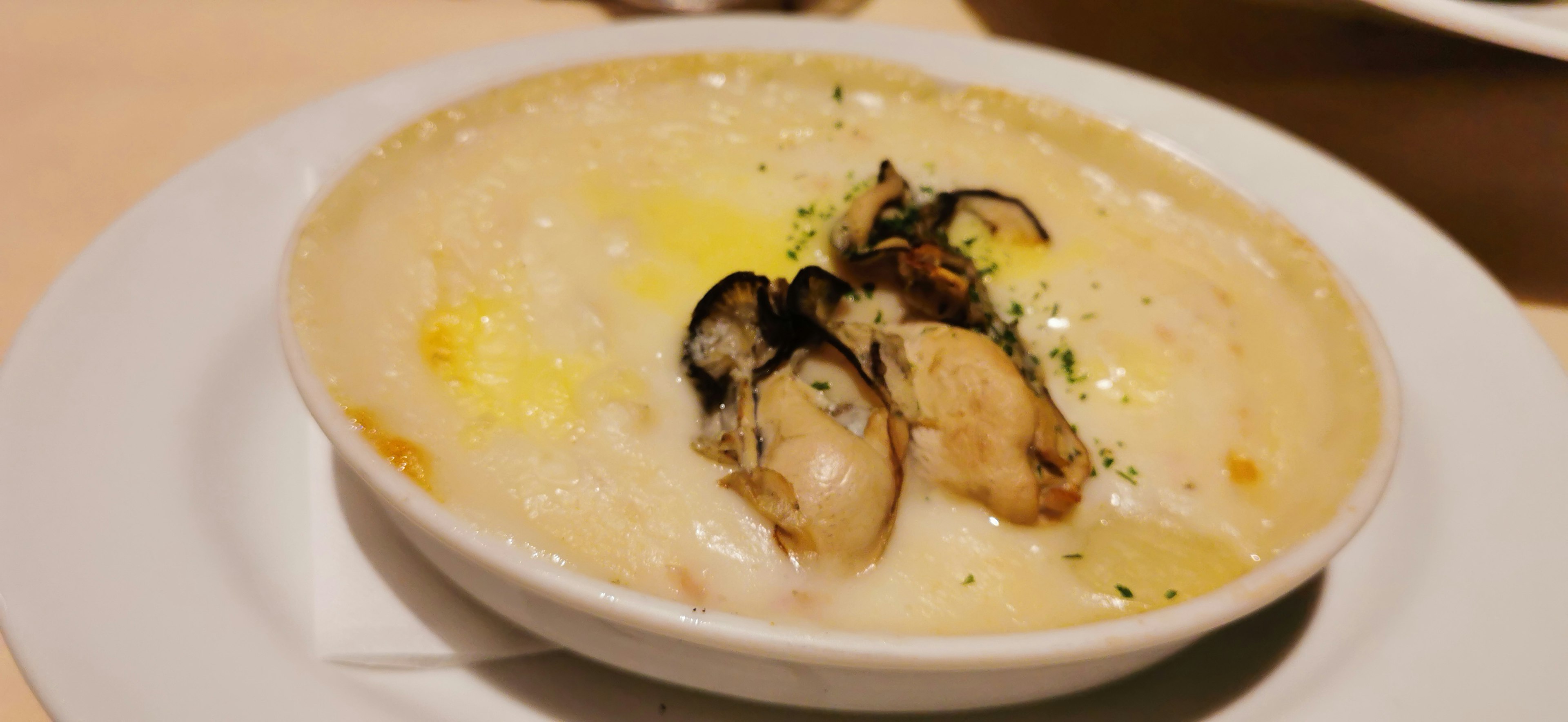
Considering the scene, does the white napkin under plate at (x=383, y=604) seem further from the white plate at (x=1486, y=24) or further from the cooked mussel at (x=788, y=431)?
the white plate at (x=1486, y=24)

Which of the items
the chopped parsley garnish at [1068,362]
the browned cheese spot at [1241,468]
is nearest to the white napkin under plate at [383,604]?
the chopped parsley garnish at [1068,362]

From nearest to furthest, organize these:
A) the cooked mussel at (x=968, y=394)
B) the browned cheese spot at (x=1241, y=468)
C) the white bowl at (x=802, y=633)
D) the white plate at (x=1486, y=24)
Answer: the white bowl at (x=802, y=633) < the cooked mussel at (x=968, y=394) < the browned cheese spot at (x=1241, y=468) < the white plate at (x=1486, y=24)

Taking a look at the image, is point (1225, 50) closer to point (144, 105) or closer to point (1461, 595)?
point (1461, 595)

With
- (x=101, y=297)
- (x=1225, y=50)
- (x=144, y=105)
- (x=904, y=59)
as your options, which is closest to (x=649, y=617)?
(x=101, y=297)

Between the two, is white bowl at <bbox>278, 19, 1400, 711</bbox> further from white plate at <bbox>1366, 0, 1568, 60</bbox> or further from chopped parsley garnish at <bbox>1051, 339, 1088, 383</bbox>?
white plate at <bbox>1366, 0, 1568, 60</bbox>

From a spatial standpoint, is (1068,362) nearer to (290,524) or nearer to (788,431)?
(788,431)
